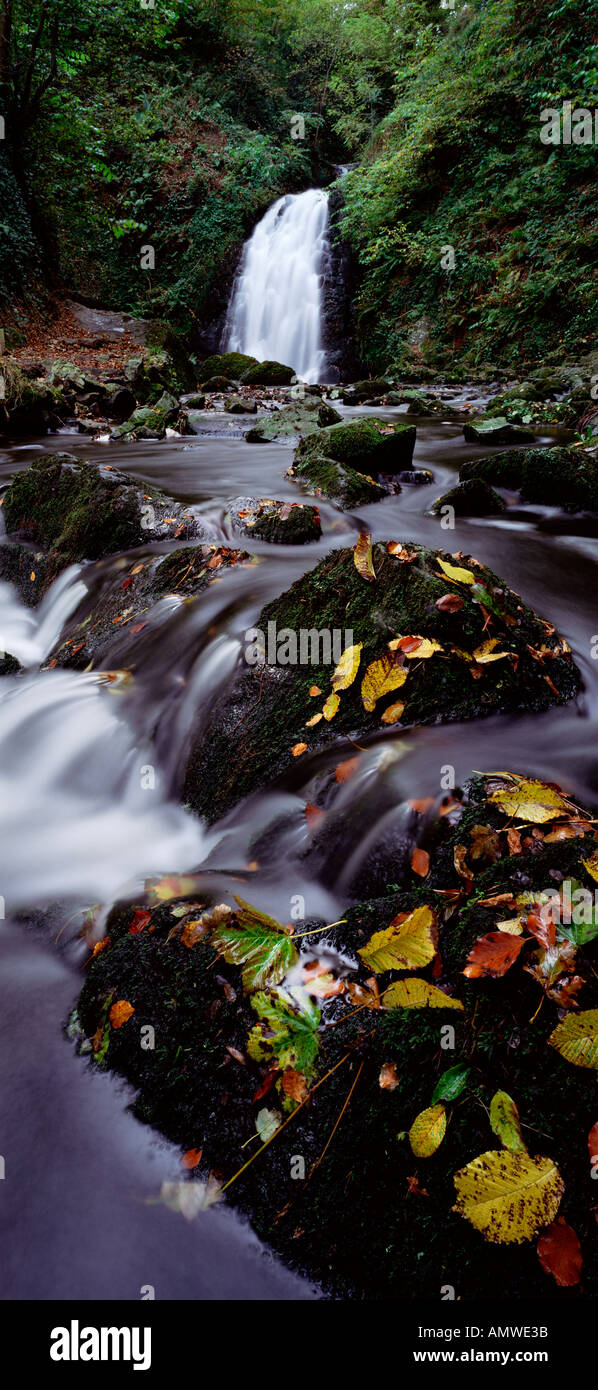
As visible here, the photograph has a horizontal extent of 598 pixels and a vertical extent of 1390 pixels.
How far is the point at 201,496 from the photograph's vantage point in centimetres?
638

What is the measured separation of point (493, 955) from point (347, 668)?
1.49 m

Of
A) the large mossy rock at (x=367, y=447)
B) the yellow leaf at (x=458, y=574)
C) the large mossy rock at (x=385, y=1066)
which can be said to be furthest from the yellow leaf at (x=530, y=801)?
the large mossy rock at (x=367, y=447)

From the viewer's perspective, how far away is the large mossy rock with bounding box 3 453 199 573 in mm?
4988

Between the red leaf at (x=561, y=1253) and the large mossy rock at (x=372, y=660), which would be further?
the large mossy rock at (x=372, y=660)

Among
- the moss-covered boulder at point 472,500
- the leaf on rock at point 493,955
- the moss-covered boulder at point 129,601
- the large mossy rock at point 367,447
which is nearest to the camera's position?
the leaf on rock at point 493,955

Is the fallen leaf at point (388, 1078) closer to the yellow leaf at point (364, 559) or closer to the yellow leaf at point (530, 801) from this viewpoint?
the yellow leaf at point (530, 801)

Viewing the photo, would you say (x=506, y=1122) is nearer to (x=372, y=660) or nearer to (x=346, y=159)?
(x=372, y=660)

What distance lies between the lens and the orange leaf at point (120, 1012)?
1.82 meters

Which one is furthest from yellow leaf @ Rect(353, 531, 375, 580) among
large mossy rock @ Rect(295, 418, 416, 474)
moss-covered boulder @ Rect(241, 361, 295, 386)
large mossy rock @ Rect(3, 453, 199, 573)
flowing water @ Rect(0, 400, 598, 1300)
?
moss-covered boulder @ Rect(241, 361, 295, 386)

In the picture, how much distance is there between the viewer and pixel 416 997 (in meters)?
1.48

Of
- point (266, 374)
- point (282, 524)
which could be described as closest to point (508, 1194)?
point (282, 524)

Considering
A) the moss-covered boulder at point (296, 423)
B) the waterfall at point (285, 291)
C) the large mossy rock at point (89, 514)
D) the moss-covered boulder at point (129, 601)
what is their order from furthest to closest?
the waterfall at point (285, 291)
the moss-covered boulder at point (296, 423)
the large mossy rock at point (89, 514)
the moss-covered boulder at point (129, 601)

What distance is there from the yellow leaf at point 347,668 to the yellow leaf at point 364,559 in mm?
382

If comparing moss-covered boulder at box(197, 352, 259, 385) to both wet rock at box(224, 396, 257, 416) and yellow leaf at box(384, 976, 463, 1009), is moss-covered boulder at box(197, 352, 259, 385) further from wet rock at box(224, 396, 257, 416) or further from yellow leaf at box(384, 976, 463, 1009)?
yellow leaf at box(384, 976, 463, 1009)
